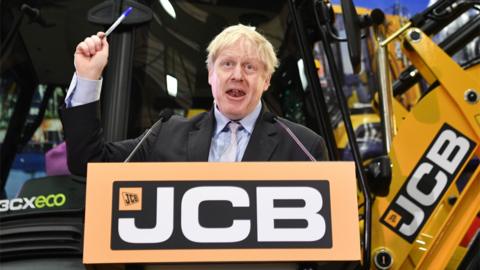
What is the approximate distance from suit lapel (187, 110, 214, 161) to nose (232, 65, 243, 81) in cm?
17

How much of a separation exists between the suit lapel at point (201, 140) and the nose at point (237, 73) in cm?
17

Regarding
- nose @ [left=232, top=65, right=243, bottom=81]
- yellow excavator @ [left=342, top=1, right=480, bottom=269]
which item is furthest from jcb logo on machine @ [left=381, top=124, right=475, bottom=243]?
nose @ [left=232, top=65, right=243, bottom=81]

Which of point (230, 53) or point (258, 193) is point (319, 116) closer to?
point (230, 53)

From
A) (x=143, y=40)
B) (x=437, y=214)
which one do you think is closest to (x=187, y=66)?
(x=143, y=40)

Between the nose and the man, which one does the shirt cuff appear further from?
the nose

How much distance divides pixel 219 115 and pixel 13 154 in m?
1.55

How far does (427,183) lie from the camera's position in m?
2.79

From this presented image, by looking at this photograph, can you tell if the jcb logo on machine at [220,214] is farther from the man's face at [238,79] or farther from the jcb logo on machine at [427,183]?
the jcb logo on machine at [427,183]

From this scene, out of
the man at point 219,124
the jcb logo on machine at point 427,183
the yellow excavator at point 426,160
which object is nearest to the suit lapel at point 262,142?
the man at point 219,124

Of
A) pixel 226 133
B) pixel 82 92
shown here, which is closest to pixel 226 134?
pixel 226 133

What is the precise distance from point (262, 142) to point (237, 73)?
201 mm

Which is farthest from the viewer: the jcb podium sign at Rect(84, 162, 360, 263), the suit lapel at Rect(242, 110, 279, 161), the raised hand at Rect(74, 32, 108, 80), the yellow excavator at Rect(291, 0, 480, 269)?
the yellow excavator at Rect(291, 0, 480, 269)

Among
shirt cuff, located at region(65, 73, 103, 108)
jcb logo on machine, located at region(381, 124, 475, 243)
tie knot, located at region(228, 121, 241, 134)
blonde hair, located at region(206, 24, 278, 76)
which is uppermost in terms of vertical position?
blonde hair, located at region(206, 24, 278, 76)

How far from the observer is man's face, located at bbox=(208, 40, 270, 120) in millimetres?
1722
